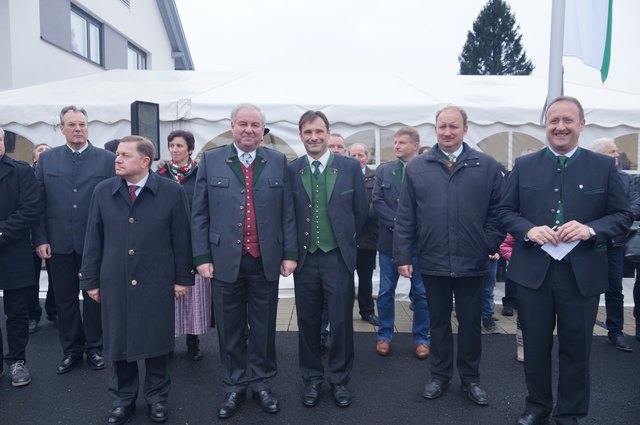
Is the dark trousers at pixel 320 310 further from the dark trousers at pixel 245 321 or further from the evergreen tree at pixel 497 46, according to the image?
the evergreen tree at pixel 497 46

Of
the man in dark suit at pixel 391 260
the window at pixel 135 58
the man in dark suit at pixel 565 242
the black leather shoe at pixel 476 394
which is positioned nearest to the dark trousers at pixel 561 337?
the man in dark suit at pixel 565 242

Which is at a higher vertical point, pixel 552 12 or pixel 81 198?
pixel 552 12

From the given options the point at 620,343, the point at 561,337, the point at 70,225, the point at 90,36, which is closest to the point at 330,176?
the point at 561,337

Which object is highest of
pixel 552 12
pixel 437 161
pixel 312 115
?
pixel 552 12

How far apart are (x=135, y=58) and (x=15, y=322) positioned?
1512 cm

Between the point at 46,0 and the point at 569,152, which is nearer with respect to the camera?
the point at 569,152

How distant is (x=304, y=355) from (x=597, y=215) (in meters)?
2.11

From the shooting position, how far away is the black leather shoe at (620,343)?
14.4ft

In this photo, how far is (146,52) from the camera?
1752 centimetres

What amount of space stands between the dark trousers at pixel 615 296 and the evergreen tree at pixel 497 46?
36351mm

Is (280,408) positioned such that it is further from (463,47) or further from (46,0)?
(463,47)

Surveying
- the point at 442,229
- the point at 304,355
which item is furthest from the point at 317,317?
the point at 442,229

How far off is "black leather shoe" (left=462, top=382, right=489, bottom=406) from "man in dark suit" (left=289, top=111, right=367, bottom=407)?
866mm

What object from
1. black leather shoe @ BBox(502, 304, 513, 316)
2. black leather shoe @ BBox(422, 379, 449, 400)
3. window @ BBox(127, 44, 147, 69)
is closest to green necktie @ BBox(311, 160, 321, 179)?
black leather shoe @ BBox(422, 379, 449, 400)
